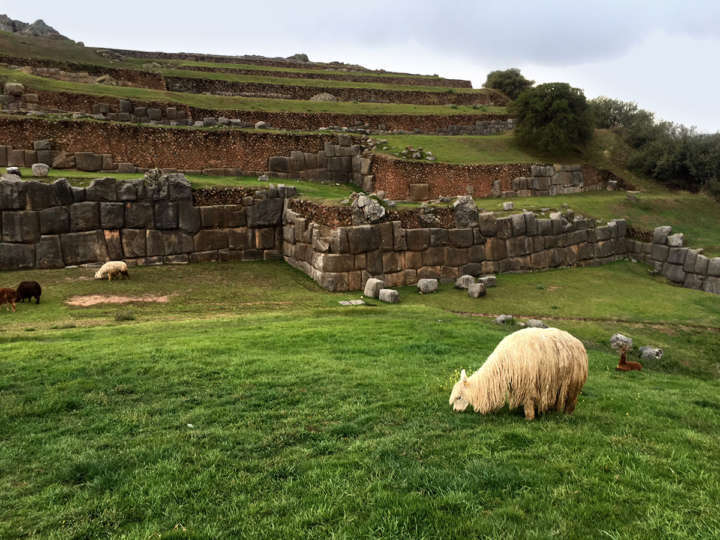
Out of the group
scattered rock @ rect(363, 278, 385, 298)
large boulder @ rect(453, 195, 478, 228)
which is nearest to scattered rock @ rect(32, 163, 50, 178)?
scattered rock @ rect(363, 278, 385, 298)

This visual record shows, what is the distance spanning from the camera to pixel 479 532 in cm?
407

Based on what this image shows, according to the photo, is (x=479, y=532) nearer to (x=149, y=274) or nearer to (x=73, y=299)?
(x=73, y=299)

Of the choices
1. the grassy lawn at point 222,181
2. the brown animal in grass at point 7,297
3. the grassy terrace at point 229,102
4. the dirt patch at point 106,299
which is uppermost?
the grassy terrace at point 229,102

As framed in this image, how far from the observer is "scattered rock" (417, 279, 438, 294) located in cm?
1880

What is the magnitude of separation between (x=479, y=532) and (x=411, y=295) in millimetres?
14476

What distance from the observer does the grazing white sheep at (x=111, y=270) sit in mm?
16672

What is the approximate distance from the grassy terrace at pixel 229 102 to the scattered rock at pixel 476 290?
19.9 metres

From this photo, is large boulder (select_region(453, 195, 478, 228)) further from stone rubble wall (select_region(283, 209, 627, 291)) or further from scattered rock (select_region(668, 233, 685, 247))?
scattered rock (select_region(668, 233, 685, 247))

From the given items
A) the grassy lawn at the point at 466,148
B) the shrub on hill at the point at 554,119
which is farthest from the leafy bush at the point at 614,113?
the grassy lawn at the point at 466,148

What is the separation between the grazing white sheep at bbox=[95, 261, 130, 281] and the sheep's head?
1340 cm

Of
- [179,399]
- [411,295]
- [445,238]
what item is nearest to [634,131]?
[445,238]

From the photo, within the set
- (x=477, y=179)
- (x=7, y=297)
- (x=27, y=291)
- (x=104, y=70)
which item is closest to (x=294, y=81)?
(x=104, y=70)

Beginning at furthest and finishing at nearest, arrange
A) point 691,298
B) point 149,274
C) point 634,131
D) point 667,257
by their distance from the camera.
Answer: point 634,131, point 667,257, point 691,298, point 149,274

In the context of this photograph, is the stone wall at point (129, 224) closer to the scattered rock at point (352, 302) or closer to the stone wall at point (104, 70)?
the scattered rock at point (352, 302)
